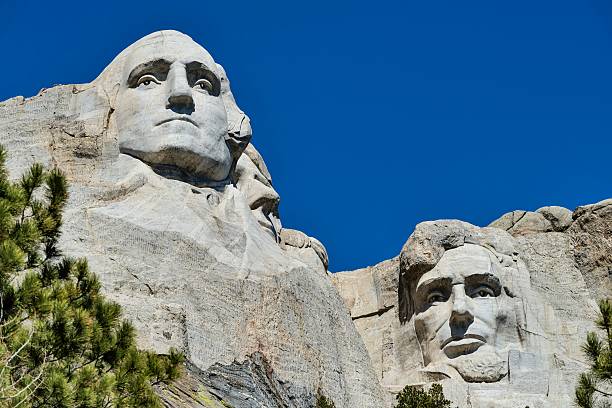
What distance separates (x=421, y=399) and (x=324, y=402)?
889mm

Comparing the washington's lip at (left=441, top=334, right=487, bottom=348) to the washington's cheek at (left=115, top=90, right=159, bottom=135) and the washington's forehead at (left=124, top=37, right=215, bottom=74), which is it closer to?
the washington's forehead at (left=124, top=37, right=215, bottom=74)

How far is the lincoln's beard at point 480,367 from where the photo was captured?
53.2 ft

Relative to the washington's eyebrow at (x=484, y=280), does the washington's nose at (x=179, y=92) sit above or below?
above

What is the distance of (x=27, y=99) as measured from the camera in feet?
52.3

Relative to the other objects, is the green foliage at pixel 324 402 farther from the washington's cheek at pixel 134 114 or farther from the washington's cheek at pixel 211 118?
the washington's cheek at pixel 134 114

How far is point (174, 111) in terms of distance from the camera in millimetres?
15219

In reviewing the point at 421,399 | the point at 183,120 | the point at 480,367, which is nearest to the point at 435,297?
the point at 480,367

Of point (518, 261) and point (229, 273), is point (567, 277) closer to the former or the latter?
point (518, 261)

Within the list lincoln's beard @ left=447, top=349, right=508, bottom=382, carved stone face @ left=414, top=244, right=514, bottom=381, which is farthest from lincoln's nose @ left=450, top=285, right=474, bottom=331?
lincoln's beard @ left=447, top=349, right=508, bottom=382

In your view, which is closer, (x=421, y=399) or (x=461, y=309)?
(x=421, y=399)

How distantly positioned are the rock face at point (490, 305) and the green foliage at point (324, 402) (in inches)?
56.9

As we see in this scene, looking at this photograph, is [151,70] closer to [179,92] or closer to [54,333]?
[179,92]

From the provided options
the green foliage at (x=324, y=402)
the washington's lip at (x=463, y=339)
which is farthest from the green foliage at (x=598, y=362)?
the washington's lip at (x=463, y=339)

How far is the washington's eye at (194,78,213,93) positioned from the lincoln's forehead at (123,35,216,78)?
0.13m
